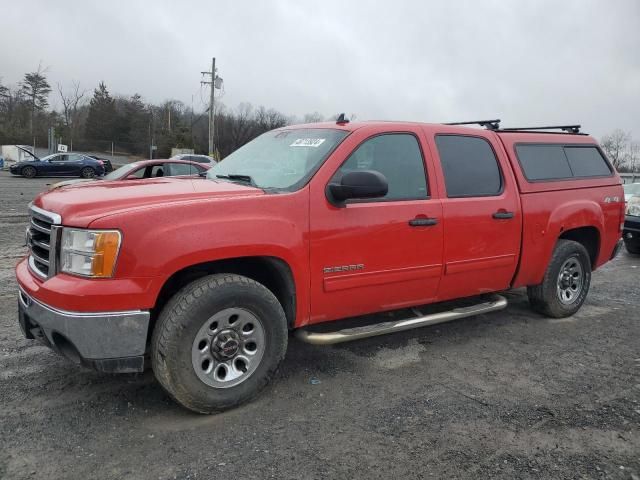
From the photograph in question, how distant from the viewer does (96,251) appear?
2.89 meters

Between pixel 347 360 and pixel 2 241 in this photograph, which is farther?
pixel 2 241

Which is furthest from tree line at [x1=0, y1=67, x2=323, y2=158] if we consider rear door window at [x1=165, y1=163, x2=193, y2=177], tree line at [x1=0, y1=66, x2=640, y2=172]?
rear door window at [x1=165, y1=163, x2=193, y2=177]

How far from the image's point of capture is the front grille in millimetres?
3061

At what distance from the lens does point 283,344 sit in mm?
3469

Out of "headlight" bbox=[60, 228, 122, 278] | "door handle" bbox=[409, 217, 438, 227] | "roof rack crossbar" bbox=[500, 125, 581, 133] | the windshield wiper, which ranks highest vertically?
"roof rack crossbar" bbox=[500, 125, 581, 133]

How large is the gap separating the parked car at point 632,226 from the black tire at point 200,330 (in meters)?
8.66

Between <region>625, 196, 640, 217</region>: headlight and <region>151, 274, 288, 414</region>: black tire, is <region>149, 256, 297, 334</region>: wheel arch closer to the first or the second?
<region>151, 274, 288, 414</region>: black tire

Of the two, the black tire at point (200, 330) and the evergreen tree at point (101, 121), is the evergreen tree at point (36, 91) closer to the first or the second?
the evergreen tree at point (101, 121)

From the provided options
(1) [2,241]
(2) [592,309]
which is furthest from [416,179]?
(1) [2,241]

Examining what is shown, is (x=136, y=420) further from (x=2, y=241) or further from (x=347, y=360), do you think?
(x=2, y=241)

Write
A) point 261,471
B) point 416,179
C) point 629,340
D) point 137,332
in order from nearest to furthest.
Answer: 1. point 261,471
2. point 137,332
3. point 416,179
4. point 629,340

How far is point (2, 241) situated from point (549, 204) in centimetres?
830

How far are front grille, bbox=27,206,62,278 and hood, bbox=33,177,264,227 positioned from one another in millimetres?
57

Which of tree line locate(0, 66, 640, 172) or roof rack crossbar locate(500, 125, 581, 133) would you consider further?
tree line locate(0, 66, 640, 172)
